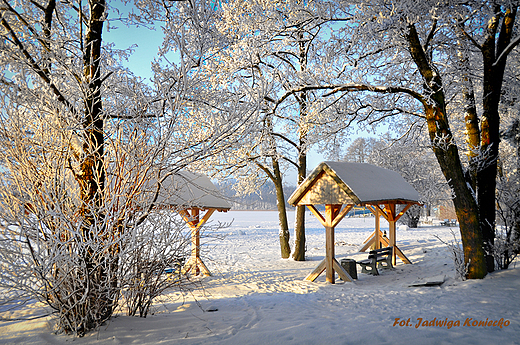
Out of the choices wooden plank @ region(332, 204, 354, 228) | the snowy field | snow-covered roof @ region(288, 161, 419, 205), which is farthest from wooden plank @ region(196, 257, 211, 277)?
wooden plank @ region(332, 204, 354, 228)

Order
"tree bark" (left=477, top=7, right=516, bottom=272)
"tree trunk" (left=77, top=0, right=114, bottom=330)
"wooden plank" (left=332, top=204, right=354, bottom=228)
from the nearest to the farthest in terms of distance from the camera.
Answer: "tree trunk" (left=77, top=0, right=114, bottom=330)
"tree bark" (left=477, top=7, right=516, bottom=272)
"wooden plank" (left=332, top=204, right=354, bottom=228)

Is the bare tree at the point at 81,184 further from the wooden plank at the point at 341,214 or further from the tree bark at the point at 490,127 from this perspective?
the tree bark at the point at 490,127

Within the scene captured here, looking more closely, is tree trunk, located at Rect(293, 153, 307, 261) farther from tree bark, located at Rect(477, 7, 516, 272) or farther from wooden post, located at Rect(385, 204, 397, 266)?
tree bark, located at Rect(477, 7, 516, 272)

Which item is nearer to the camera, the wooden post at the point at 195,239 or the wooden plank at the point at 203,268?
the wooden post at the point at 195,239

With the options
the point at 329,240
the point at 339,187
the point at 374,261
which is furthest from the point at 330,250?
the point at 374,261

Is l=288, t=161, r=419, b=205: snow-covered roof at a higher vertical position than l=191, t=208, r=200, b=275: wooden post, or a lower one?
higher

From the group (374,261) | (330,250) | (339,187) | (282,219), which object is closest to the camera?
(339,187)

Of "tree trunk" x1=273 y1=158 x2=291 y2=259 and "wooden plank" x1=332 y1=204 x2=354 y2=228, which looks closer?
"wooden plank" x1=332 y1=204 x2=354 y2=228

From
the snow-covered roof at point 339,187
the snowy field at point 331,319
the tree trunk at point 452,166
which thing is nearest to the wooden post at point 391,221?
the snow-covered roof at point 339,187

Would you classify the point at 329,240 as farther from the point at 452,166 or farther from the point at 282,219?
the point at 282,219

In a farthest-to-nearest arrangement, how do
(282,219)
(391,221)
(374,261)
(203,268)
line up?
(282,219), (391,221), (203,268), (374,261)

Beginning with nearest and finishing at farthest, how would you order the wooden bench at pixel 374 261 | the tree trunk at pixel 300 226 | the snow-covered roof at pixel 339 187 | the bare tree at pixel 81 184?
the bare tree at pixel 81 184, the snow-covered roof at pixel 339 187, the wooden bench at pixel 374 261, the tree trunk at pixel 300 226

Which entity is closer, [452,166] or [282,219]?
[452,166]

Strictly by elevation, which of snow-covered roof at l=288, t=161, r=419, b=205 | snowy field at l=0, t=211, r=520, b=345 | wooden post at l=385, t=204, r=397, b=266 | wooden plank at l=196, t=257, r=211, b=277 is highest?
snow-covered roof at l=288, t=161, r=419, b=205
